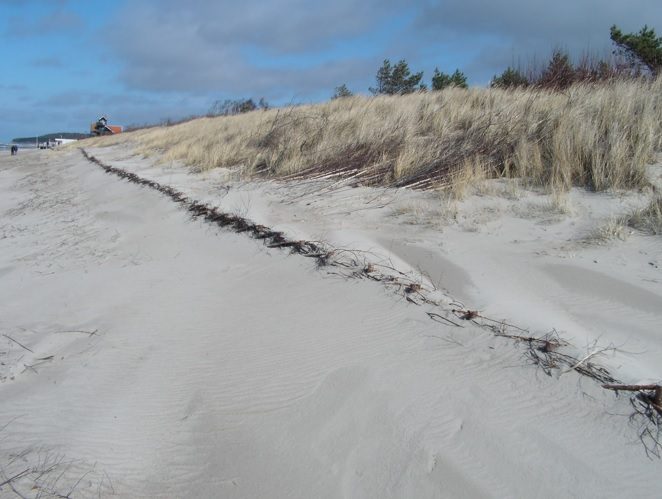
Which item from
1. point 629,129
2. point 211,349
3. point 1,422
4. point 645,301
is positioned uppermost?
point 629,129

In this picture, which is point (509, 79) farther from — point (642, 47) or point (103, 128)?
point (103, 128)

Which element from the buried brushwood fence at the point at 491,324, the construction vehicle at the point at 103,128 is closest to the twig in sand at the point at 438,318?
the buried brushwood fence at the point at 491,324

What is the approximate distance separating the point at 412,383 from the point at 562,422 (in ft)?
2.35

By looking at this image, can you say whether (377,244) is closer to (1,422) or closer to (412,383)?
(412,383)

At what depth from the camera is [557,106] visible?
23.2 feet

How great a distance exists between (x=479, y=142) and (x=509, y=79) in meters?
6.85

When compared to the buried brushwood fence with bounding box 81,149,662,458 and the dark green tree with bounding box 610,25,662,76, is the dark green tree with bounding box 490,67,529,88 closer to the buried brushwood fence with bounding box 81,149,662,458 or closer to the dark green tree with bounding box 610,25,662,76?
the dark green tree with bounding box 610,25,662,76

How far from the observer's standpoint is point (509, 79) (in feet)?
41.2

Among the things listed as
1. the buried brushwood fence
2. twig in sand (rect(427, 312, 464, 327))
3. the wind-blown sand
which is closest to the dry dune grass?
the wind-blown sand

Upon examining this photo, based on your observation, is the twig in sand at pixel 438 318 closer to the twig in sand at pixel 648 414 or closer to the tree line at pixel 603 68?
the twig in sand at pixel 648 414

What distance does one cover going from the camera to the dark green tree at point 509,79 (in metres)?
11.9

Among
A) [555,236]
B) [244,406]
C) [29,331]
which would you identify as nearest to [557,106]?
[555,236]

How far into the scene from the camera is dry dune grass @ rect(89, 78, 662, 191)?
17.9ft

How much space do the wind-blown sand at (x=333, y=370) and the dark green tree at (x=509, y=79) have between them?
7.97 metres
